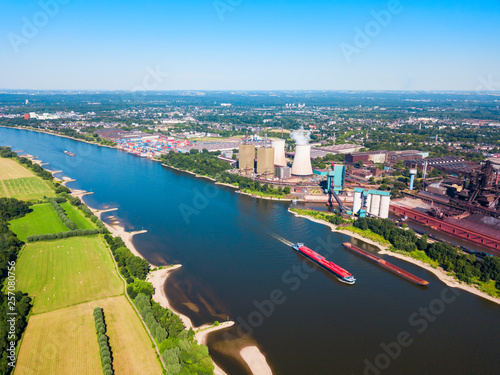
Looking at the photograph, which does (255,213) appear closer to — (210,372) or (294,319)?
(294,319)

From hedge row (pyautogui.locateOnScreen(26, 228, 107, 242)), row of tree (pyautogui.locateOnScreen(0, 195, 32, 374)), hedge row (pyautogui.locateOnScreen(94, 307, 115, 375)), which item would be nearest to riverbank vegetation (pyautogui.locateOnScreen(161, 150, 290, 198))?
hedge row (pyautogui.locateOnScreen(26, 228, 107, 242))

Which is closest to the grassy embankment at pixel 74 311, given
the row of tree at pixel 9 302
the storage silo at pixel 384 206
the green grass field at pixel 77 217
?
the row of tree at pixel 9 302

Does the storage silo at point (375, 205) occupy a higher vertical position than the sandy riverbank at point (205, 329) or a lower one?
higher

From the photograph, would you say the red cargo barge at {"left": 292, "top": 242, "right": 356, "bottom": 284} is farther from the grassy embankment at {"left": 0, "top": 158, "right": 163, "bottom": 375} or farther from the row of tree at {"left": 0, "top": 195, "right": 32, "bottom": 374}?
the row of tree at {"left": 0, "top": 195, "right": 32, "bottom": 374}

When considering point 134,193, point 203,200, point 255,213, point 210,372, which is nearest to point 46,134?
point 134,193

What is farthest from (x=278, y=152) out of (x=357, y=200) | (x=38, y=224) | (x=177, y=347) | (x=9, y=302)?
(x=9, y=302)

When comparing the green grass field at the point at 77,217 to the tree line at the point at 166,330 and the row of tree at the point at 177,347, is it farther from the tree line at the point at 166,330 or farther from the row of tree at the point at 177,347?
the row of tree at the point at 177,347
